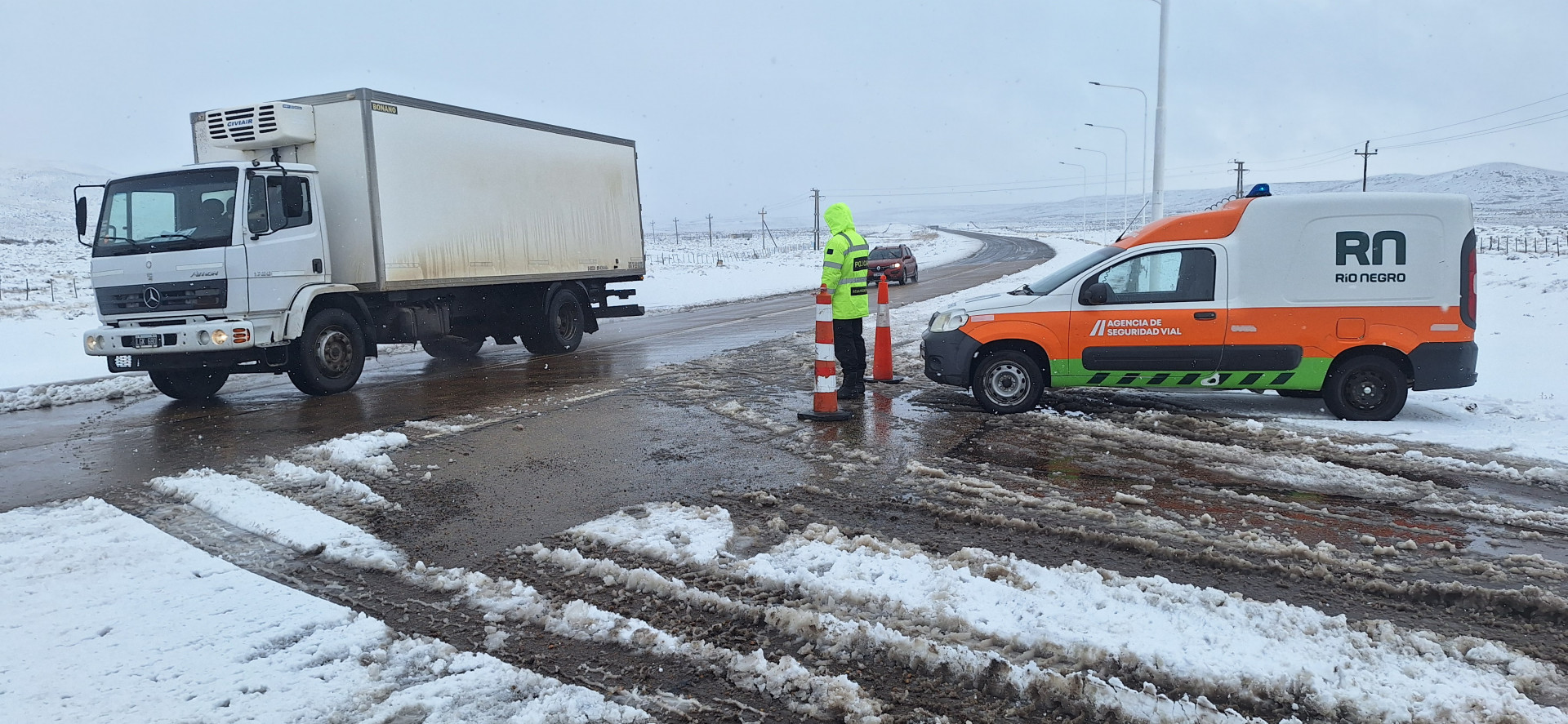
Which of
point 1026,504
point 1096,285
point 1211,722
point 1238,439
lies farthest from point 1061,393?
point 1211,722

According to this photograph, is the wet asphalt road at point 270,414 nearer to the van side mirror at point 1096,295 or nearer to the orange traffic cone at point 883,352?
the orange traffic cone at point 883,352

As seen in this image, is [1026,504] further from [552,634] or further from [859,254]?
[859,254]

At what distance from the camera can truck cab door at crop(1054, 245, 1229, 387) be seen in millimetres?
7969

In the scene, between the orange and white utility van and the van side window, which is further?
the van side window

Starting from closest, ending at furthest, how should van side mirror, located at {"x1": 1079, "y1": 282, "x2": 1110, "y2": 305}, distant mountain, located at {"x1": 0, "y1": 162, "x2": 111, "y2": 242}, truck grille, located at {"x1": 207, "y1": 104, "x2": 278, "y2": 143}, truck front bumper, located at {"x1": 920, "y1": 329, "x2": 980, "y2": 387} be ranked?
van side mirror, located at {"x1": 1079, "y1": 282, "x2": 1110, "y2": 305}, truck front bumper, located at {"x1": 920, "y1": 329, "x2": 980, "y2": 387}, truck grille, located at {"x1": 207, "y1": 104, "x2": 278, "y2": 143}, distant mountain, located at {"x1": 0, "y1": 162, "x2": 111, "y2": 242}

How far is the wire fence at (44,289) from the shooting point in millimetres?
26016

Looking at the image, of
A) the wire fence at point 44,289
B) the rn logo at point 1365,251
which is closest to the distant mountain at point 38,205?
the wire fence at point 44,289

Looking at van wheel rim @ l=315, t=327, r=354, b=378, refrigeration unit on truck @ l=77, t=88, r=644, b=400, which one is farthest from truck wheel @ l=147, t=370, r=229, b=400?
van wheel rim @ l=315, t=327, r=354, b=378

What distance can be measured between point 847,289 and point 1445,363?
4.94 m

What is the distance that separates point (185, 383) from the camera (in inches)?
409

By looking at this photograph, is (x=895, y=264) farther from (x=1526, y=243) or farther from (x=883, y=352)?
(x=1526, y=243)

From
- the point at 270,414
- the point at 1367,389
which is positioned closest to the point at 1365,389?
the point at 1367,389

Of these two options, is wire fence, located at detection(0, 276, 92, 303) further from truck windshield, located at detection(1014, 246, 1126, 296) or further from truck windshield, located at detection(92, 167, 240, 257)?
truck windshield, located at detection(1014, 246, 1126, 296)

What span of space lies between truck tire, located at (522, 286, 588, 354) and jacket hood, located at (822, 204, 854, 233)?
6355 millimetres
